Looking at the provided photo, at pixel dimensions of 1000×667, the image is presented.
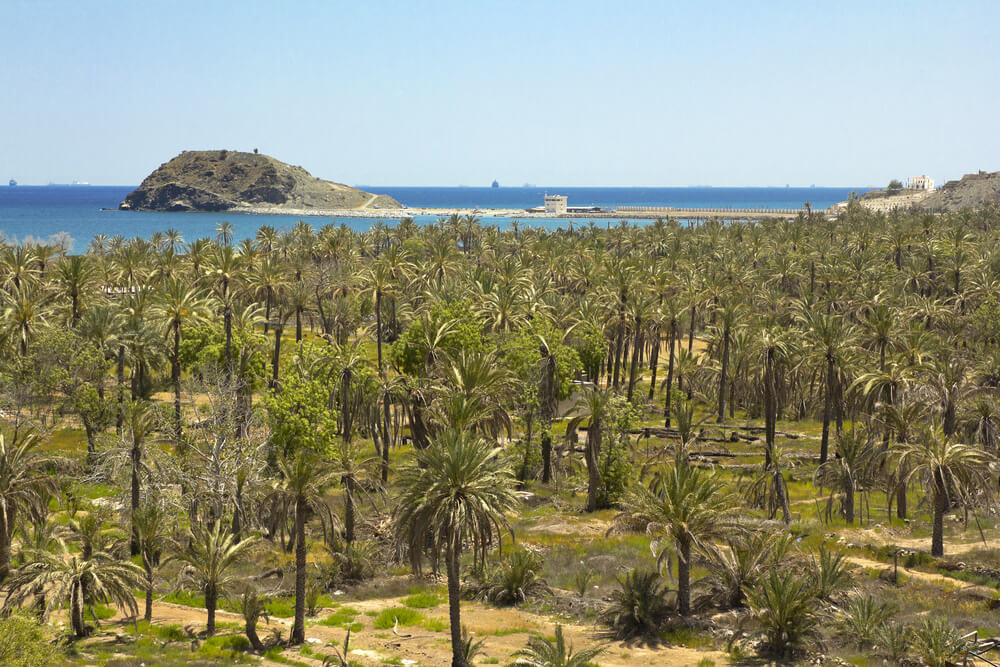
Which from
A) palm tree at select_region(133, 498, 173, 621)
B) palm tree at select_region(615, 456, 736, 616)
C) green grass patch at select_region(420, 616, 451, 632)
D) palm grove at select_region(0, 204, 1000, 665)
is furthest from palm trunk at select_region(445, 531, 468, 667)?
palm tree at select_region(133, 498, 173, 621)

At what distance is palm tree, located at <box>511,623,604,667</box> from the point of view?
2445 centimetres

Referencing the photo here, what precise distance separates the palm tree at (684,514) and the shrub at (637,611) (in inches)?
43.5

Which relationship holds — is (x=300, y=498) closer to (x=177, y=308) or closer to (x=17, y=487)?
(x=17, y=487)

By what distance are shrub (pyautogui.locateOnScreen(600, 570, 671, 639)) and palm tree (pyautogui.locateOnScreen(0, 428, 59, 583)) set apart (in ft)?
77.4

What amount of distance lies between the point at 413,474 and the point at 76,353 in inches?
1447

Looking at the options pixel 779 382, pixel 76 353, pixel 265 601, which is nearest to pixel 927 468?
pixel 779 382

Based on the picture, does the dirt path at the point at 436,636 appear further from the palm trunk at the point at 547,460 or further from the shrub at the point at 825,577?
the palm trunk at the point at 547,460

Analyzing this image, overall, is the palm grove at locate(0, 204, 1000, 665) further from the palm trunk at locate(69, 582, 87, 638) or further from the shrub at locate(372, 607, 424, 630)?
the shrub at locate(372, 607, 424, 630)

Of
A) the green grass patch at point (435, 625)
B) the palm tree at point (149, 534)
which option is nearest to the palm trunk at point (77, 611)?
the palm tree at point (149, 534)

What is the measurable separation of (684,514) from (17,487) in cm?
2642

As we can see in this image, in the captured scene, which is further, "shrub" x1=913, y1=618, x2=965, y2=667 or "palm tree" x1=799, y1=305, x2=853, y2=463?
"palm tree" x1=799, y1=305, x2=853, y2=463

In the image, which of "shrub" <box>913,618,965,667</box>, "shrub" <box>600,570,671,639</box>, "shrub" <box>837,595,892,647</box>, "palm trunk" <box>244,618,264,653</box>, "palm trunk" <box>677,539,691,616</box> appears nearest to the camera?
"shrub" <box>913,618,965,667</box>

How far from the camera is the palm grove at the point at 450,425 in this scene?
3111 centimetres

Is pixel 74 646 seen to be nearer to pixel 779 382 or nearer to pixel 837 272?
pixel 779 382
